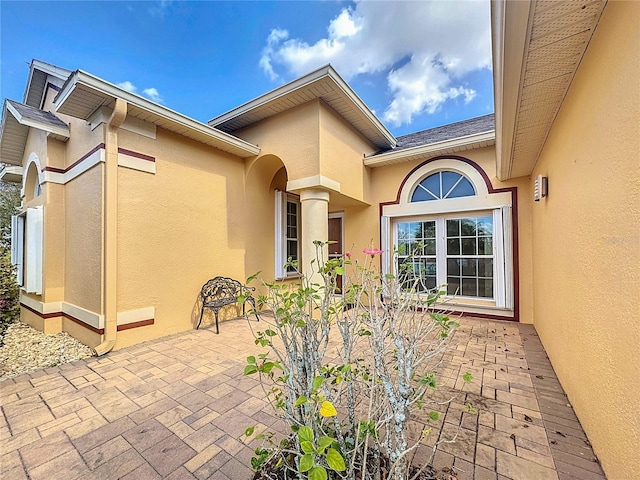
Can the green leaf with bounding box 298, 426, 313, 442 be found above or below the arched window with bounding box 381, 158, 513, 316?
below

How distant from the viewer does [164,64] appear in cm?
860

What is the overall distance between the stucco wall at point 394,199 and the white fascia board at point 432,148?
0.89ft

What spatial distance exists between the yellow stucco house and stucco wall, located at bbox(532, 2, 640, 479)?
0.02 m

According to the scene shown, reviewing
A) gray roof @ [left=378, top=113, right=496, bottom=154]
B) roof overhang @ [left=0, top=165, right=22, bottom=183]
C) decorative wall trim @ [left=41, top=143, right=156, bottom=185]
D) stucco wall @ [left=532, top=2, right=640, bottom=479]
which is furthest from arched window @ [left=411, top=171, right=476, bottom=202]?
roof overhang @ [left=0, top=165, right=22, bottom=183]

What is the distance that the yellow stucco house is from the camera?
165 centimetres

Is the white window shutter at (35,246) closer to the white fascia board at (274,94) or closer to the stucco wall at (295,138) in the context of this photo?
the white fascia board at (274,94)

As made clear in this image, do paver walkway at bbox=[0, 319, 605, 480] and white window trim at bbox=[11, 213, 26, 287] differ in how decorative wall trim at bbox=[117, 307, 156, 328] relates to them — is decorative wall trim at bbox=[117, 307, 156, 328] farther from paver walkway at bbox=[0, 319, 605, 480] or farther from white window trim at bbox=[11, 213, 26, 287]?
white window trim at bbox=[11, 213, 26, 287]

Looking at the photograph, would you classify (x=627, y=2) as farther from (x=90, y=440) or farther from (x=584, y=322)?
(x=90, y=440)

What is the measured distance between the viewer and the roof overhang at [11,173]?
6707 mm

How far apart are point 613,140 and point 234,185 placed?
5.52m

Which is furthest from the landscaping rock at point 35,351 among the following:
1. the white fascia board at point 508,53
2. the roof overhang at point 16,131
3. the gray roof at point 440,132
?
the gray roof at point 440,132

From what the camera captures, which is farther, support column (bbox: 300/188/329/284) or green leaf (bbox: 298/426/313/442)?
support column (bbox: 300/188/329/284)

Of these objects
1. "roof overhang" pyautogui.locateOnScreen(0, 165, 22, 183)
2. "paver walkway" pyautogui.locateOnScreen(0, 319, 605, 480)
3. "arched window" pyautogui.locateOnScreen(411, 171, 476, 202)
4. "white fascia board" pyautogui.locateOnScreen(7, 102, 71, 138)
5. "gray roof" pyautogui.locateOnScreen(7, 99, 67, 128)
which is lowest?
"paver walkway" pyautogui.locateOnScreen(0, 319, 605, 480)

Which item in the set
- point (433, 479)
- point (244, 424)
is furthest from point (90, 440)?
point (433, 479)
